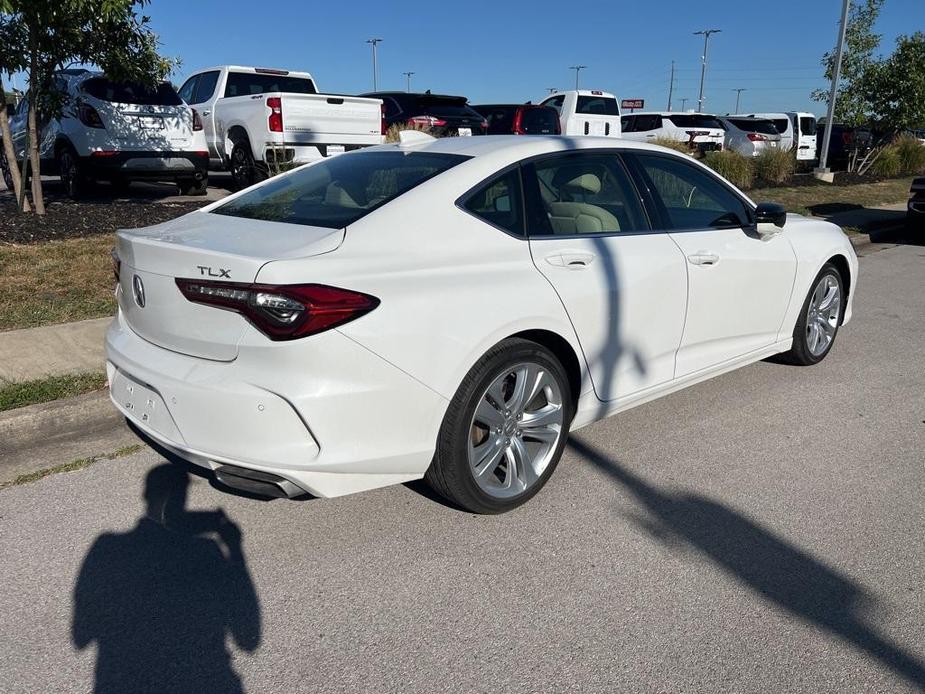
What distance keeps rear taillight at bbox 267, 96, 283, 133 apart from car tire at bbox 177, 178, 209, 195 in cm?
149

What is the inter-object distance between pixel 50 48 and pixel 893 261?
34.3 ft

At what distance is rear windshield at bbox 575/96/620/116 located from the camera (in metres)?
19.5

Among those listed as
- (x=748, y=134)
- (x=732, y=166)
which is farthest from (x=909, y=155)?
(x=732, y=166)

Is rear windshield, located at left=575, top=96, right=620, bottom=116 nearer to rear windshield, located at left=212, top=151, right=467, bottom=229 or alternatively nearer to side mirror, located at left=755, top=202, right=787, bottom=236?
side mirror, located at left=755, top=202, right=787, bottom=236

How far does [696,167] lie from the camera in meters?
4.73

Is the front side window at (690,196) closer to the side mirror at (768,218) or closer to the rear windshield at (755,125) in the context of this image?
the side mirror at (768,218)

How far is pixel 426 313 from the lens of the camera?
9.92 feet

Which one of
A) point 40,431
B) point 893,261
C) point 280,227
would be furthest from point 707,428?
point 893,261

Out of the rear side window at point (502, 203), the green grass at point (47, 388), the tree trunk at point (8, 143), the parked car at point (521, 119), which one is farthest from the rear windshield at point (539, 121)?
the rear side window at point (502, 203)

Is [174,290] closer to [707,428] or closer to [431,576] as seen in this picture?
[431,576]

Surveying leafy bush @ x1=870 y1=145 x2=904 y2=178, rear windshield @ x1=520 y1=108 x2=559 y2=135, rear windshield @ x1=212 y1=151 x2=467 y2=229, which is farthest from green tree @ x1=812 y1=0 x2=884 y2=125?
rear windshield @ x1=212 y1=151 x2=467 y2=229

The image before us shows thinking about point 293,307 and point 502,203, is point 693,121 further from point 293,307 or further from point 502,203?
point 293,307

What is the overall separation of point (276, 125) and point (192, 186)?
200 centimetres

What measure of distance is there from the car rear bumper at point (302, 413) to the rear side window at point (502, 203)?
881 mm
